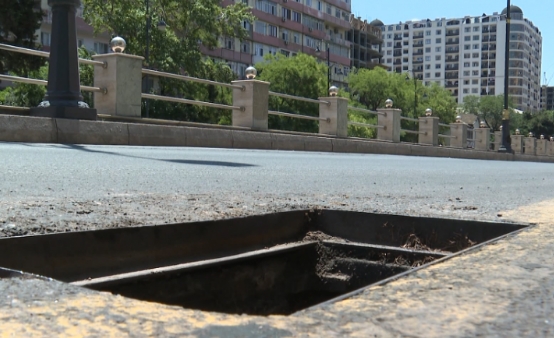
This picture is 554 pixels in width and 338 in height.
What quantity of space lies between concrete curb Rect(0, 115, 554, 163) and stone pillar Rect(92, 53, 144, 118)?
1.33 metres

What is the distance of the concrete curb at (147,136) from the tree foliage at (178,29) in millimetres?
27281

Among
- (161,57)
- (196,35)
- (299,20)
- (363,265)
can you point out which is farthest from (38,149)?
(299,20)

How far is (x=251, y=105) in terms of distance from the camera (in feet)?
58.4

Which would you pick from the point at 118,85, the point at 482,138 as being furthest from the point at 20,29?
the point at 118,85

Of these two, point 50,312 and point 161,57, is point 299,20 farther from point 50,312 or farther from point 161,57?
point 50,312

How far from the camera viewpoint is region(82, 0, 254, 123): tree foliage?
46781mm

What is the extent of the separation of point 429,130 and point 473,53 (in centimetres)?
16756

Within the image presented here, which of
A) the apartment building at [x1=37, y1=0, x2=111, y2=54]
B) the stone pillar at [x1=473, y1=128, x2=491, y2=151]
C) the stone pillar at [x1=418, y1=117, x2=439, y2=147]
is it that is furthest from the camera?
the apartment building at [x1=37, y1=0, x2=111, y2=54]

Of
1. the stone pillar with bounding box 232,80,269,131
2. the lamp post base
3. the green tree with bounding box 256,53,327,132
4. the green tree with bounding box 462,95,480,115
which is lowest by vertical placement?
the lamp post base

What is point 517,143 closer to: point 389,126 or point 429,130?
point 429,130

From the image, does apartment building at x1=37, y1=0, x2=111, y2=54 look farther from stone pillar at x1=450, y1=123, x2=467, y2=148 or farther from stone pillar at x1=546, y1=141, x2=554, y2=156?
stone pillar at x1=546, y1=141, x2=554, y2=156

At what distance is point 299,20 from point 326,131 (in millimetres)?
73347

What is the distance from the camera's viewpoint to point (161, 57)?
151 ft

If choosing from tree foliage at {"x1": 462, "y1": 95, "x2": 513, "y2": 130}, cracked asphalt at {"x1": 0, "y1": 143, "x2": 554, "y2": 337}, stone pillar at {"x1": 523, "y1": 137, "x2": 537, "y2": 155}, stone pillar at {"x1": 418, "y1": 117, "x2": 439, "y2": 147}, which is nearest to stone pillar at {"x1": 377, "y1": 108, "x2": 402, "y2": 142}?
stone pillar at {"x1": 418, "y1": 117, "x2": 439, "y2": 147}
